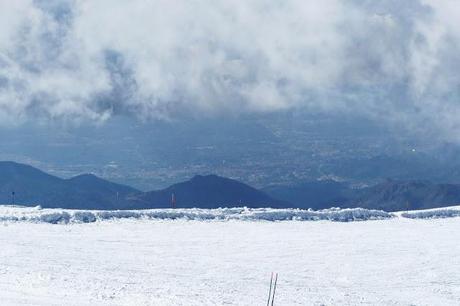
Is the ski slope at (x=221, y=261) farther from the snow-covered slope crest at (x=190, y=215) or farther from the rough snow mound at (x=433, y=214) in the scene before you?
the rough snow mound at (x=433, y=214)

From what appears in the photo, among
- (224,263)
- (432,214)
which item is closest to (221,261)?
(224,263)

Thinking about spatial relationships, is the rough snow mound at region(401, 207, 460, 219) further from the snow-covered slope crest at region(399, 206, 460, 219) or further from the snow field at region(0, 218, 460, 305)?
the snow field at region(0, 218, 460, 305)

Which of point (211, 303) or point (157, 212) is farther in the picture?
point (157, 212)

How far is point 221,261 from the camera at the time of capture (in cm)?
3378

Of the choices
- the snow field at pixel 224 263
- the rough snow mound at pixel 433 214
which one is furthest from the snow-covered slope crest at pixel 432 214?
the snow field at pixel 224 263

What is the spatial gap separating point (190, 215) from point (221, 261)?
39.6 ft

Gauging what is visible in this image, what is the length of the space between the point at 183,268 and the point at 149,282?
4.01 m

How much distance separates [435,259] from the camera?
36.6 m

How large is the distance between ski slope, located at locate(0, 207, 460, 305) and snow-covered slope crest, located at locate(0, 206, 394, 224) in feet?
0.70

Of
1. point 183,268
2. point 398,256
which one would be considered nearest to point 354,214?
point 398,256

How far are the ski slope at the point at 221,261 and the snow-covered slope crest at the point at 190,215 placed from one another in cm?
21

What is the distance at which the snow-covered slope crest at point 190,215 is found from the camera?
139 feet

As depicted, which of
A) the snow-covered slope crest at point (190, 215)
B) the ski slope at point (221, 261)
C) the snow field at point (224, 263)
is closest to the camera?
the snow field at point (224, 263)

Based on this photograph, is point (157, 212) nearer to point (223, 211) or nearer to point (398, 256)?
point (223, 211)
